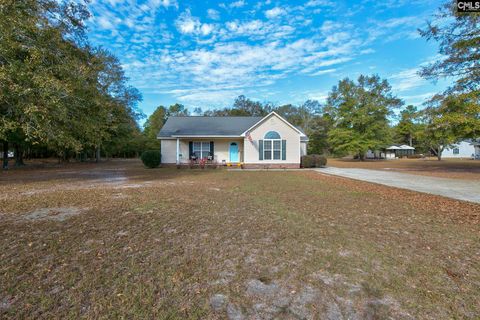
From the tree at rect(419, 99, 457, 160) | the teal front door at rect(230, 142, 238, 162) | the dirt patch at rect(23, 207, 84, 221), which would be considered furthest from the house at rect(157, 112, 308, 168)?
the dirt patch at rect(23, 207, 84, 221)

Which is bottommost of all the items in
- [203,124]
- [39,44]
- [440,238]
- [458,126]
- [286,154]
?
[440,238]

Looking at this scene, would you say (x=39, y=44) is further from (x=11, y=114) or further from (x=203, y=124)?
(x=203, y=124)

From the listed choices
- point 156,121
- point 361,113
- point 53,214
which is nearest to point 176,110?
point 156,121

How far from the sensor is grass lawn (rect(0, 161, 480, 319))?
2.33 m

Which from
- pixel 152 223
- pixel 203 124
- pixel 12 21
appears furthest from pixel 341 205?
pixel 203 124

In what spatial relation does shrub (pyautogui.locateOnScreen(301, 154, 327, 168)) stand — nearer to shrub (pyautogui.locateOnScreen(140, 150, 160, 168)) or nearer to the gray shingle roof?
the gray shingle roof

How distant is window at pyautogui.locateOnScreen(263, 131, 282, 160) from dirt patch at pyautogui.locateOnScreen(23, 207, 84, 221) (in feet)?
51.2

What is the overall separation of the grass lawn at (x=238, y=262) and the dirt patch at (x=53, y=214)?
2 centimetres

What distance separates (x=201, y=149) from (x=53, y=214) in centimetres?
1556

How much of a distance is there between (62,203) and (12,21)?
664cm

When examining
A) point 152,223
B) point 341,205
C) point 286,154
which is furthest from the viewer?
point 286,154

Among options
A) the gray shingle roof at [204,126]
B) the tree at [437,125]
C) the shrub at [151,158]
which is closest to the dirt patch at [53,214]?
the shrub at [151,158]

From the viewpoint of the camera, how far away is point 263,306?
7.69 ft

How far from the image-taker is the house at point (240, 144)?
66.3 feet
